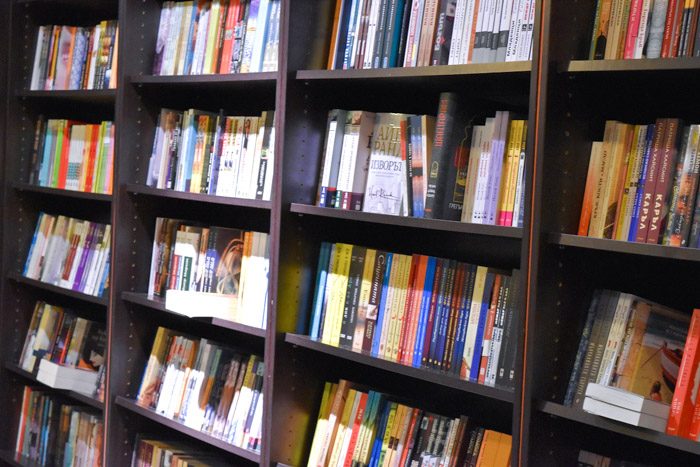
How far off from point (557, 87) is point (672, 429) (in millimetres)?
660

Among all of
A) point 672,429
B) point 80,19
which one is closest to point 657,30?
point 672,429

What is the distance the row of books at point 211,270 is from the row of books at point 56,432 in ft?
2.08

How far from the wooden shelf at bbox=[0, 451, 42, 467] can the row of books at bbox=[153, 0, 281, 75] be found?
154 centimetres

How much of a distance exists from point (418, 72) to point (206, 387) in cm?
118

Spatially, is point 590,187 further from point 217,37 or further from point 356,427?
point 217,37

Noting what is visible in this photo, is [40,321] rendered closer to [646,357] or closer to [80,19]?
[80,19]

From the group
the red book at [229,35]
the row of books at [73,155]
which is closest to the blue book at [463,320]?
the red book at [229,35]

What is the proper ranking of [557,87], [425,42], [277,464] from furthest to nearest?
[277,464] < [425,42] < [557,87]

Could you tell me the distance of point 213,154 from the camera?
8.33 feet

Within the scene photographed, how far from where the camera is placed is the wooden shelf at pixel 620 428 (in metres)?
1.49

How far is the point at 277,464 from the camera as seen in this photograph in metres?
2.24

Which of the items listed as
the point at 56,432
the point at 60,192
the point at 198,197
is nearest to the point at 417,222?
the point at 198,197

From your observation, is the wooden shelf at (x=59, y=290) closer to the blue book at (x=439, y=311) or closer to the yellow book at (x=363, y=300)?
the yellow book at (x=363, y=300)

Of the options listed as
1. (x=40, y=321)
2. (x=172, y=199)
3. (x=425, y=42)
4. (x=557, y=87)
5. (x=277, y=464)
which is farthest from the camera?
(x=40, y=321)
